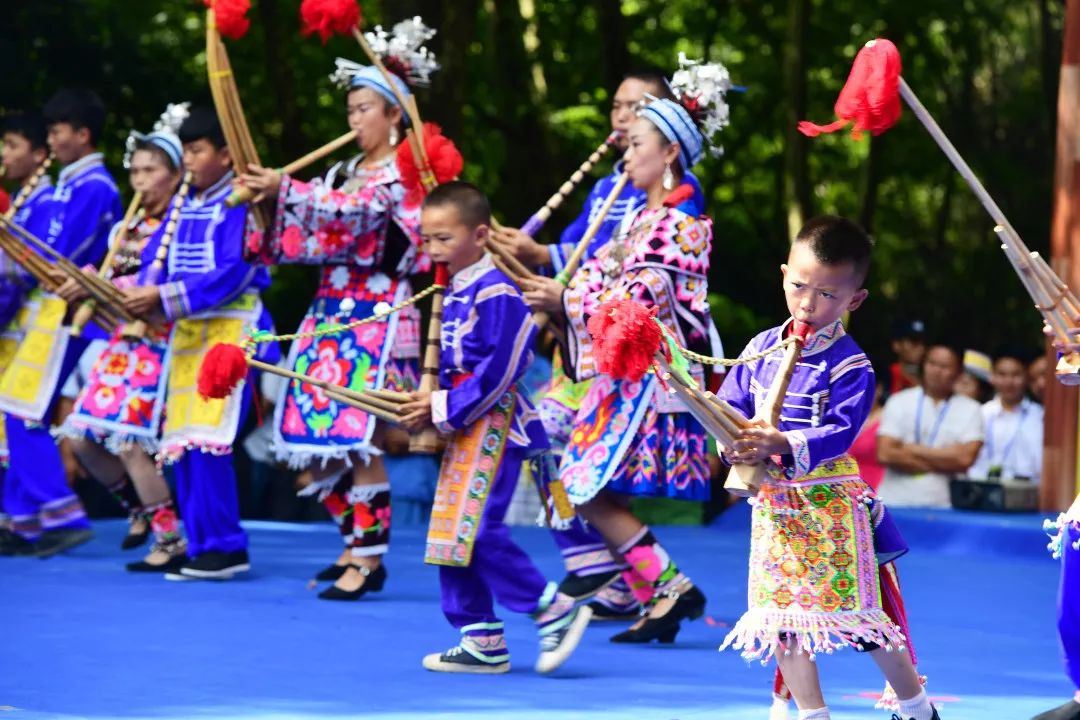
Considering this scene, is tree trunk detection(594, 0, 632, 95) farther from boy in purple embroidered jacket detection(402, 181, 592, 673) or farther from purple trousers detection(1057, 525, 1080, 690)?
purple trousers detection(1057, 525, 1080, 690)

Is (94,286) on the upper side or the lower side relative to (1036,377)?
upper

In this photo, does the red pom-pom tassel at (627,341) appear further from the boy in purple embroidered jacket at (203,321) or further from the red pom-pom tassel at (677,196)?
the boy in purple embroidered jacket at (203,321)

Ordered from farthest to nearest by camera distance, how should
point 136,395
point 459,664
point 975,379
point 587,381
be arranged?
point 975,379
point 136,395
point 587,381
point 459,664

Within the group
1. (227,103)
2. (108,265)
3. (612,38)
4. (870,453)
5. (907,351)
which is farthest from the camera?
(612,38)

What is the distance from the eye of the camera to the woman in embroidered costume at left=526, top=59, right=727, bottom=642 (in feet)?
17.6

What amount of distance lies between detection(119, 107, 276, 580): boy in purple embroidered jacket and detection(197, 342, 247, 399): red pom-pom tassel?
155 centimetres

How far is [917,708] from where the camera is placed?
3.90 metres

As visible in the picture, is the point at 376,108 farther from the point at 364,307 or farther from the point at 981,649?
the point at 981,649

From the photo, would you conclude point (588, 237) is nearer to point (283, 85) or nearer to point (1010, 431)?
point (1010, 431)

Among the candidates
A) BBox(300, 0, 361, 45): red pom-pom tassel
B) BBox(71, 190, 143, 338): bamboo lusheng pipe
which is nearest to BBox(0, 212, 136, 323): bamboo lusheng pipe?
BBox(71, 190, 143, 338): bamboo lusheng pipe

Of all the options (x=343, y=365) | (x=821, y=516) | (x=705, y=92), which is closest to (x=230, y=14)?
(x=343, y=365)

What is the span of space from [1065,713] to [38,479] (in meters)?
4.43

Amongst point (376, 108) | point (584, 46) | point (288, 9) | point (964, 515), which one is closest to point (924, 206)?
point (584, 46)

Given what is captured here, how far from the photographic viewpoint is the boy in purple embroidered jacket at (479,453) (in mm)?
4828
